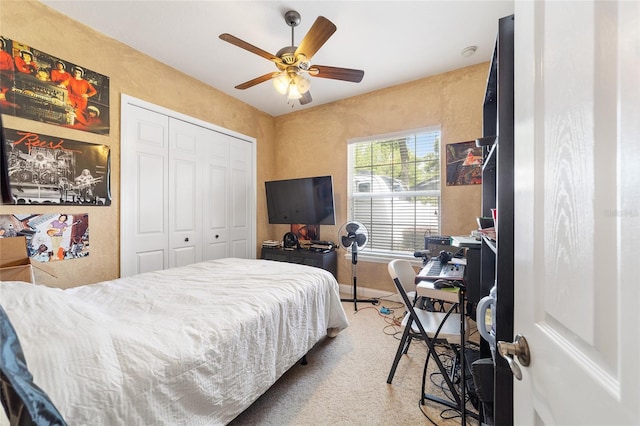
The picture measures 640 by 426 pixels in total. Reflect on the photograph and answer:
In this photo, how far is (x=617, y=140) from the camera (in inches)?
14.5

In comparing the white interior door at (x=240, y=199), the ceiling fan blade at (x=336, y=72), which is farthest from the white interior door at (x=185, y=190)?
the ceiling fan blade at (x=336, y=72)

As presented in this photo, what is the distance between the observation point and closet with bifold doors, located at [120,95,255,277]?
Result: 257cm

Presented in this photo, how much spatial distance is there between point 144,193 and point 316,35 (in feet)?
7.61

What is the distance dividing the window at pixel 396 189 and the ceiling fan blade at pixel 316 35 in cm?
178

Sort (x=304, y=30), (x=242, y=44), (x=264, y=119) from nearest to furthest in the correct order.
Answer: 1. (x=242, y=44)
2. (x=304, y=30)
3. (x=264, y=119)

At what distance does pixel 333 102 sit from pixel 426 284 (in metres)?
3.07

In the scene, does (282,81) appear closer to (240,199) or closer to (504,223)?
(504,223)

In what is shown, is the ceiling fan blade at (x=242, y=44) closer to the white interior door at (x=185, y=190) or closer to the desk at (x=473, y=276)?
the white interior door at (x=185, y=190)

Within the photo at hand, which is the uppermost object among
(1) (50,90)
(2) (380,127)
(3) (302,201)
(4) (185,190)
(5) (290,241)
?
(2) (380,127)

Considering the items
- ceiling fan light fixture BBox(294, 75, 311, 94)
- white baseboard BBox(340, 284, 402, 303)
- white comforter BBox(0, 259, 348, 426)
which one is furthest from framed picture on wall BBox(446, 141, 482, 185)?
white comforter BBox(0, 259, 348, 426)

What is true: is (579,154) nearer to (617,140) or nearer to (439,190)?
(617,140)

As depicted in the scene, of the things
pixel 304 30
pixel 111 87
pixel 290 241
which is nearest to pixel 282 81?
pixel 304 30

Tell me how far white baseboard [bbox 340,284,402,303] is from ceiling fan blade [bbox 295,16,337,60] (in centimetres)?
289

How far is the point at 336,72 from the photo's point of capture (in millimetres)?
2115
